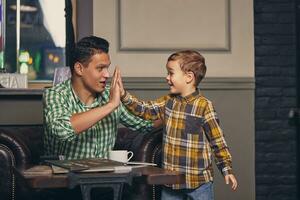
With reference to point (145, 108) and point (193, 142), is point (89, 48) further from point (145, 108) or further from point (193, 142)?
point (193, 142)

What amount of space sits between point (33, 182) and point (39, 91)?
6.78 feet

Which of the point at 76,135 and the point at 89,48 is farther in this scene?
the point at 89,48

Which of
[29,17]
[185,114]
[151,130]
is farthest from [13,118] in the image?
[185,114]

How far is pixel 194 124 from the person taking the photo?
337 cm

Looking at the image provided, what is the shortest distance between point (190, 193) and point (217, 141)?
0.93ft

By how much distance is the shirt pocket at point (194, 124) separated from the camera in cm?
336

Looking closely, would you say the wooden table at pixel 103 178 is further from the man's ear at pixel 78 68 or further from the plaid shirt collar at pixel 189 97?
the man's ear at pixel 78 68

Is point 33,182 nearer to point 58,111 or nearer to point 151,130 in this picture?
point 58,111

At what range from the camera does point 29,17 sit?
190 inches

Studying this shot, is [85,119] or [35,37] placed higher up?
[35,37]

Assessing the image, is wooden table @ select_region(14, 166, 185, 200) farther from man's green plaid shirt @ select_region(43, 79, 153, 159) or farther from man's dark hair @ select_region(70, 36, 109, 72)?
man's dark hair @ select_region(70, 36, 109, 72)

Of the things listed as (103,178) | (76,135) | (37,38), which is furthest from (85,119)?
(37,38)

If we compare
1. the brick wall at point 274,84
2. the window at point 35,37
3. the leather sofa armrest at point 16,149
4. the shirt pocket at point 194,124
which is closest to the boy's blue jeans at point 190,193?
the shirt pocket at point 194,124

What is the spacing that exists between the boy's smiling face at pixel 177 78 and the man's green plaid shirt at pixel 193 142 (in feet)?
0.17
